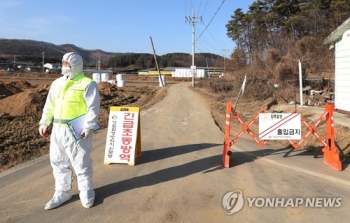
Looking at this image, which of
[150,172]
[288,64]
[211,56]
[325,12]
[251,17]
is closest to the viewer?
[150,172]

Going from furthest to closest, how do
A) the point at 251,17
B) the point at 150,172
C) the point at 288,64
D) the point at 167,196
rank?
the point at 251,17 < the point at 288,64 < the point at 150,172 < the point at 167,196

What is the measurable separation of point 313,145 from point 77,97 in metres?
6.81

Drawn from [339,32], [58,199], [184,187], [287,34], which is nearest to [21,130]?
[58,199]

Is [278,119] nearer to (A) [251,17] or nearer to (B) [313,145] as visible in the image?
(B) [313,145]

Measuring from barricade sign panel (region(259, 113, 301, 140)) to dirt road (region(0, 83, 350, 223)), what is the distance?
59cm

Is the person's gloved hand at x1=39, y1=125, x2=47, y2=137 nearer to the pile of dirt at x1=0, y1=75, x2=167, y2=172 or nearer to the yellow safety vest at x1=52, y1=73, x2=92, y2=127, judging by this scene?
the yellow safety vest at x1=52, y1=73, x2=92, y2=127

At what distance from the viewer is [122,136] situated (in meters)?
6.80

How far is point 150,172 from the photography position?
20.6ft

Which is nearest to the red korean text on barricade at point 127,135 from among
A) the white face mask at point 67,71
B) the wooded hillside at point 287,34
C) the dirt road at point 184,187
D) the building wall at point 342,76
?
the dirt road at point 184,187

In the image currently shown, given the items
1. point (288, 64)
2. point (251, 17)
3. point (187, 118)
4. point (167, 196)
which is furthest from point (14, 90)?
point (251, 17)

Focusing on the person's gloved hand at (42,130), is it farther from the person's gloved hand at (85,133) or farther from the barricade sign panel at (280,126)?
the barricade sign panel at (280,126)

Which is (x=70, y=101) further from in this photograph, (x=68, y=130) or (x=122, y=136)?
(x=122, y=136)
